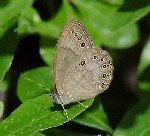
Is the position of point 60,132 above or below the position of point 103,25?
below

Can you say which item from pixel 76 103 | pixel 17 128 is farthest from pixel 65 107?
pixel 17 128

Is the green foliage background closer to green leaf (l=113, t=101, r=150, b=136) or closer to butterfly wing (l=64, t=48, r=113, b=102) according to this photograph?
green leaf (l=113, t=101, r=150, b=136)

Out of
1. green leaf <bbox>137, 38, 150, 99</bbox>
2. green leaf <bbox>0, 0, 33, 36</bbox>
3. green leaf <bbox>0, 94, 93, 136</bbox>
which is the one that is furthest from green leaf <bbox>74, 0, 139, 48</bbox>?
green leaf <bbox>0, 94, 93, 136</bbox>

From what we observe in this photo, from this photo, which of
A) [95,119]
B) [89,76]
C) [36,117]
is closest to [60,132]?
[95,119]

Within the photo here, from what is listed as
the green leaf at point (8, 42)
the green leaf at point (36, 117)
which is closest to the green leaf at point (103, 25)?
the green leaf at point (8, 42)

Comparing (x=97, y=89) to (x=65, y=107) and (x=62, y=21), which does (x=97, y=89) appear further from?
(x=62, y=21)

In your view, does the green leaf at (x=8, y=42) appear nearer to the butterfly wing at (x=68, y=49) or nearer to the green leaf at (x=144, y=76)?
the butterfly wing at (x=68, y=49)

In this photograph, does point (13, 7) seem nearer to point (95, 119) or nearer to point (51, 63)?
point (51, 63)
